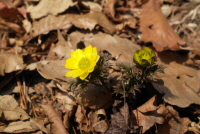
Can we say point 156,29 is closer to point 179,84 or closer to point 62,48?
point 179,84

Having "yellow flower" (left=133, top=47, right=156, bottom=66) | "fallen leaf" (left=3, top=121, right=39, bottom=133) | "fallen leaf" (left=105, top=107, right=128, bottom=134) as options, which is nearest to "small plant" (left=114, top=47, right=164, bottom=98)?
"yellow flower" (left=133, top=47, right=156, bottom=66)

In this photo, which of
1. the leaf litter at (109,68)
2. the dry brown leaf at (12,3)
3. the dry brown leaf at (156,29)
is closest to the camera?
the leaf litter at (109,68)

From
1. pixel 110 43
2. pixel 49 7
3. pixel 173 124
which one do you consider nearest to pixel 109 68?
pixel 110 43

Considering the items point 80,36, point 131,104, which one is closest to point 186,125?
point 131,104

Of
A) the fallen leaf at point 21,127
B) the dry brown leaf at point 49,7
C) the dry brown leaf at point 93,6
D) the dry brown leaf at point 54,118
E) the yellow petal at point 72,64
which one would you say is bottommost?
the dry brown leaf at point 54,118

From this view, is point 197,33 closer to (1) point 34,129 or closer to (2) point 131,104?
→ (2) point 131,104

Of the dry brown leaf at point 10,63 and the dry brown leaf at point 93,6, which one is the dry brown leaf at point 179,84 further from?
the dry brown leaf at point 10,63

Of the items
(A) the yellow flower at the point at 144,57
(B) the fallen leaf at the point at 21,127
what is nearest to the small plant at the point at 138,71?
(A) the yellow flower at the point at 144,57
